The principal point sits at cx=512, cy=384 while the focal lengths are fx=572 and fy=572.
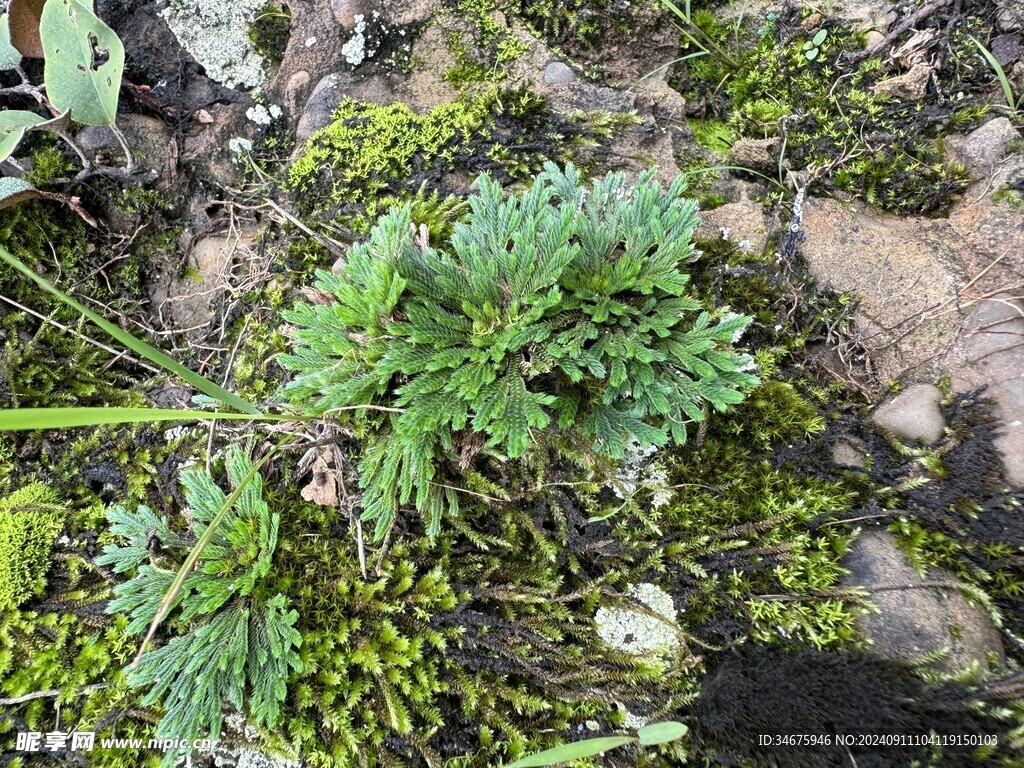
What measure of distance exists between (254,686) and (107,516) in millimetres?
1104

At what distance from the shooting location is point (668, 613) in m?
2.54

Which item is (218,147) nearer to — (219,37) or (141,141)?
(141,141)

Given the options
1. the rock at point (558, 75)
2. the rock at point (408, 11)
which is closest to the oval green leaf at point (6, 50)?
the rock at point (408, 11)

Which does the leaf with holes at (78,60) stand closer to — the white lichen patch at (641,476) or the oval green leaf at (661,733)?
the white lichen patch at (641,476)

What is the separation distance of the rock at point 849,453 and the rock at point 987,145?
63.4 inches

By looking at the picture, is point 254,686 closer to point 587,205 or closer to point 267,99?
point 587,205

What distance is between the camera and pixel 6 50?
3139 millimetres

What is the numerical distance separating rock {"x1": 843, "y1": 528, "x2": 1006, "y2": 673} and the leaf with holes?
14.2ft

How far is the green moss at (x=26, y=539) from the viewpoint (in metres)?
2.58

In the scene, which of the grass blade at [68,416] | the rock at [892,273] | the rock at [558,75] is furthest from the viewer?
the rock at [558,75]

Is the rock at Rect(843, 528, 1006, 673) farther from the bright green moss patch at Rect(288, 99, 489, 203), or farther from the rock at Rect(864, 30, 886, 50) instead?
the bright green moss patch at Rect(288, 99, 489, 203)

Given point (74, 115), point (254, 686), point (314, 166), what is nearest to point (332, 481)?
point (254, 686)

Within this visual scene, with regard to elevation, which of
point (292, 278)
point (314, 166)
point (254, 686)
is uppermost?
point (314, 166)

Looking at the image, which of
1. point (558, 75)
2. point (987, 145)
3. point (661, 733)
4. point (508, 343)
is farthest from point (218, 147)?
point (987, 145)
